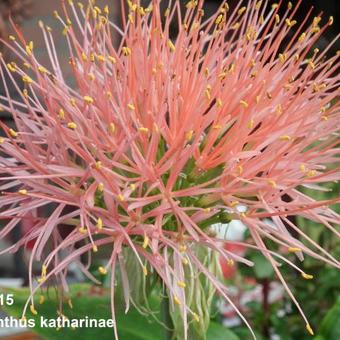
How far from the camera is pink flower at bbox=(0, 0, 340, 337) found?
0.45 metres

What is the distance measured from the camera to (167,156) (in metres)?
0.45

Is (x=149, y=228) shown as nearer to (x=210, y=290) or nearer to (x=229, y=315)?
(x=210, y=290)

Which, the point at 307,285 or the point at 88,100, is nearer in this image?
the point at 88,100

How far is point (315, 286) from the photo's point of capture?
2.74 ft

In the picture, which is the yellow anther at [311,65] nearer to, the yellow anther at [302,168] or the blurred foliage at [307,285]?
the yellow anther at [302,168]

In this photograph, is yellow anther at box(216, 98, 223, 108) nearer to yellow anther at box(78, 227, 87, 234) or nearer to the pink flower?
the pink flower

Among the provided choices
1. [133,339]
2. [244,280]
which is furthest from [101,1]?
[133,339]

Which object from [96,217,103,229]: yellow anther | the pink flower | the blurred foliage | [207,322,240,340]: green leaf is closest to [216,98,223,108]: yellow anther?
the pink flower

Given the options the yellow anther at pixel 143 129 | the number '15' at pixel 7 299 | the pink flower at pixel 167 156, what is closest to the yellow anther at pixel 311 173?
the pink flower at pixel 167 156

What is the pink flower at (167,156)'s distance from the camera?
451 millimetres

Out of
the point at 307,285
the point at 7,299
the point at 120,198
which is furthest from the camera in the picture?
the point at 307,285

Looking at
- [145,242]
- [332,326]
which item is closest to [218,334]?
[332,326]

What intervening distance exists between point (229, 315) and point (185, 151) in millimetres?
584

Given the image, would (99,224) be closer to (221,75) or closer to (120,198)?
(120,198)
